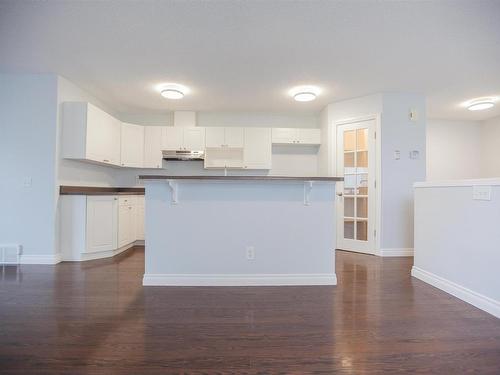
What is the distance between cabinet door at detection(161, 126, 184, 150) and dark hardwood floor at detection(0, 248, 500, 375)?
2.60 meters

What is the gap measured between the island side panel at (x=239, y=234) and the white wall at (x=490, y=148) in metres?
4.71

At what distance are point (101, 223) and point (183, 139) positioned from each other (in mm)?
1949

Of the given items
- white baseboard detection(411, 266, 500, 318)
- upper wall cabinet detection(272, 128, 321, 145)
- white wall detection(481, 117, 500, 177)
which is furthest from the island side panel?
white wall detection(481, 117, 500, 177)

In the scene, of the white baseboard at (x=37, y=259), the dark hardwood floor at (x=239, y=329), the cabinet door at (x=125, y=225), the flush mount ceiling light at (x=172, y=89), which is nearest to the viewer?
the dark hardwood floor at (x=239, y=329)

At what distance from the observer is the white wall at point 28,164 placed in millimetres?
3137

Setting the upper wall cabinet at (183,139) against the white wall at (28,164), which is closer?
the white wall at (28,164)

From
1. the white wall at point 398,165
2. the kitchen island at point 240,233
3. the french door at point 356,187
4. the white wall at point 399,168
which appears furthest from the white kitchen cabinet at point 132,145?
the white wall at point 399,168

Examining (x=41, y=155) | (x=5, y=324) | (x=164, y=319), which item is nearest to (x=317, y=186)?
(x=164, y=319)

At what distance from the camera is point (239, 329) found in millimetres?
1653

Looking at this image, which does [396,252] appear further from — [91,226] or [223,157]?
[91,226]

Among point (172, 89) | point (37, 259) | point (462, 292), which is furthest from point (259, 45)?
point (37, 259)

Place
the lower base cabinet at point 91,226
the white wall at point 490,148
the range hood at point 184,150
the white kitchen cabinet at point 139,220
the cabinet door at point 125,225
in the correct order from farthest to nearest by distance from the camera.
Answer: the white wall at point 490,148 → the range hood at point 184,150 → the white kitchen cabinet at point 139,220 → the cabinet door at point 125,225 → the lower base cabinet at point 91,226

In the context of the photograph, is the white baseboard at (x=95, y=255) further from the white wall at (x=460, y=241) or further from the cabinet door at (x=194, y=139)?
the white wall at (x=460, y=241)

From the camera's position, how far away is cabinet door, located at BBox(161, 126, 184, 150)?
14.8 feet
